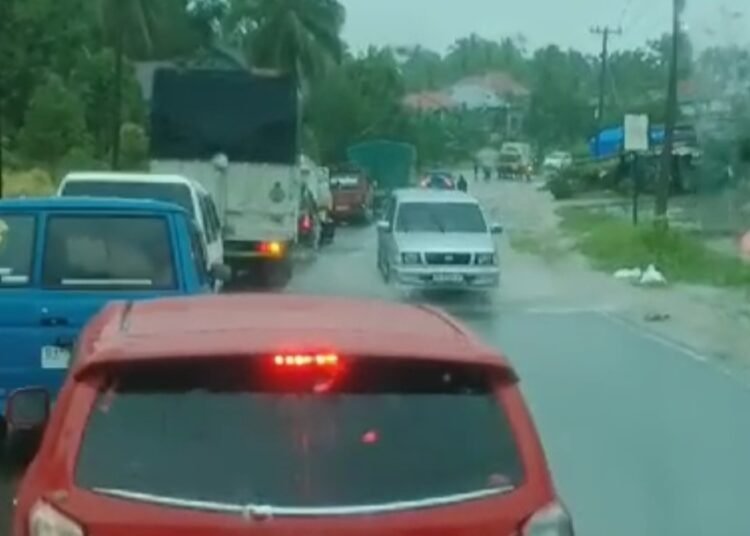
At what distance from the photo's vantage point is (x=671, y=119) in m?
48.6

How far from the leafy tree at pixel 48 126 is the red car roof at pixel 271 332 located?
49320 millimetres

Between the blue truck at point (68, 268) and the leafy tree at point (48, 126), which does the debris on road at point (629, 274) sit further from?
the blue truck at point (68, 268)

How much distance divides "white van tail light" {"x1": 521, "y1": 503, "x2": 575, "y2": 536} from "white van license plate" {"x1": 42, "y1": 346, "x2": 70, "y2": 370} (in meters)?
7.84

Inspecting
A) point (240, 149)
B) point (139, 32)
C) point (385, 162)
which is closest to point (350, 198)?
point (139, 32)

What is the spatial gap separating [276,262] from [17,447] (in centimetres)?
1998

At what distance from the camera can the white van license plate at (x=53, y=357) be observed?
13.7 m

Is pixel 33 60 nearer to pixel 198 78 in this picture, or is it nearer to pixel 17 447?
pixel 198 78

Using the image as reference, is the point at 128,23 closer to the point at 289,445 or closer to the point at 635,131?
the point at 635,131

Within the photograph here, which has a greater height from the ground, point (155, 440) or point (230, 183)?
point (155, 440)

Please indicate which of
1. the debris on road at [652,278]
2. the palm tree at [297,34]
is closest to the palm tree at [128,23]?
the palm tree at [297,34]

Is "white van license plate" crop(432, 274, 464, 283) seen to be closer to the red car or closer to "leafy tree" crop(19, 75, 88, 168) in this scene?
"leafy tree" crop(19, 75, 88, 168)

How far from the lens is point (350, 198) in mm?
71312

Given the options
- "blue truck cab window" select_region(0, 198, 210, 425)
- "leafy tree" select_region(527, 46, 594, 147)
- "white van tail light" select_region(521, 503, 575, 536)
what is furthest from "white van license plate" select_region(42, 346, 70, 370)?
"leafy tree" select_region(527, 46, 594, 147)

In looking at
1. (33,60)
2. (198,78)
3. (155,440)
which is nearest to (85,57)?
(33,60)
